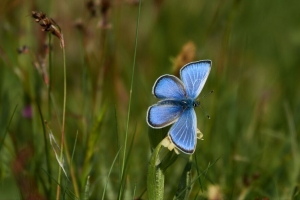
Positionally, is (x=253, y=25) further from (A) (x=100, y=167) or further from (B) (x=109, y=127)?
(A) (x=100, y=167)

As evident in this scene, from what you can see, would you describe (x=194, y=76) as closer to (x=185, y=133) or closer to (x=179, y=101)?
(x=179, y=101)

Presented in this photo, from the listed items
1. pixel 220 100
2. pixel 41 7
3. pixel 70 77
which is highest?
pixel 41 7

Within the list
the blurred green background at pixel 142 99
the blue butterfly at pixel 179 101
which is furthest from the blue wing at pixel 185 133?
the blurred green background at pixel 142 99

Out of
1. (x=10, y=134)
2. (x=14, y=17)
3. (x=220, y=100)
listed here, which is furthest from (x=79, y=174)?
(x=14, y=17)

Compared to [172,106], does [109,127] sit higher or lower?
lower

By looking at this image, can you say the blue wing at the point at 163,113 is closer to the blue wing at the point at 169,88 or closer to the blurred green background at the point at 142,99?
the blue wing at the point at 169,88

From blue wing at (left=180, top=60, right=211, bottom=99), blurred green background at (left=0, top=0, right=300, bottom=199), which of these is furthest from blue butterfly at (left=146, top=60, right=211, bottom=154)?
blurred green background at (left=0, top=0, right=300, bottom=199)
